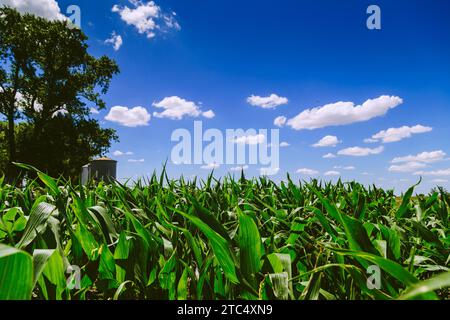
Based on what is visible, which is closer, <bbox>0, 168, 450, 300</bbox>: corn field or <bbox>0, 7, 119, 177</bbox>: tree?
<bbox>0, 168, 450, 300</bbox>: corn field

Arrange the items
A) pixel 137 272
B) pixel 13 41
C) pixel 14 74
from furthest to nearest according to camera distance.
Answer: pixel 14 74 < pixel 13 41 < pixel 137 272

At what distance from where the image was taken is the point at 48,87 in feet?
81.9

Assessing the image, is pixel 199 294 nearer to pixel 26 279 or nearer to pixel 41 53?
pixel 26 279

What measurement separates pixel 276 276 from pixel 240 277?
0.28 ft

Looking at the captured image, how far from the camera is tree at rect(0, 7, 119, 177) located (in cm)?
2408

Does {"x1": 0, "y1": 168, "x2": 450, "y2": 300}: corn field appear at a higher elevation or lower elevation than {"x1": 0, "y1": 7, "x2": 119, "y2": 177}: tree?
lower

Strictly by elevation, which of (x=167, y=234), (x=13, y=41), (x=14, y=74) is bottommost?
(x=167, y=234)

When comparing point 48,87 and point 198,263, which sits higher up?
point 48,87

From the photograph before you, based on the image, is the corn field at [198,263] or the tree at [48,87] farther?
the tree at [48,87]

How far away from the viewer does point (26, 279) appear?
510 mm

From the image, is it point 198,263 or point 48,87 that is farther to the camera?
point 48,87

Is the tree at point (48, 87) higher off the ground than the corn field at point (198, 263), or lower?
higher

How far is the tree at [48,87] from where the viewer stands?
79.0ft

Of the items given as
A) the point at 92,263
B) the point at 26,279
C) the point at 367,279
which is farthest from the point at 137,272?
the point at 367,279
